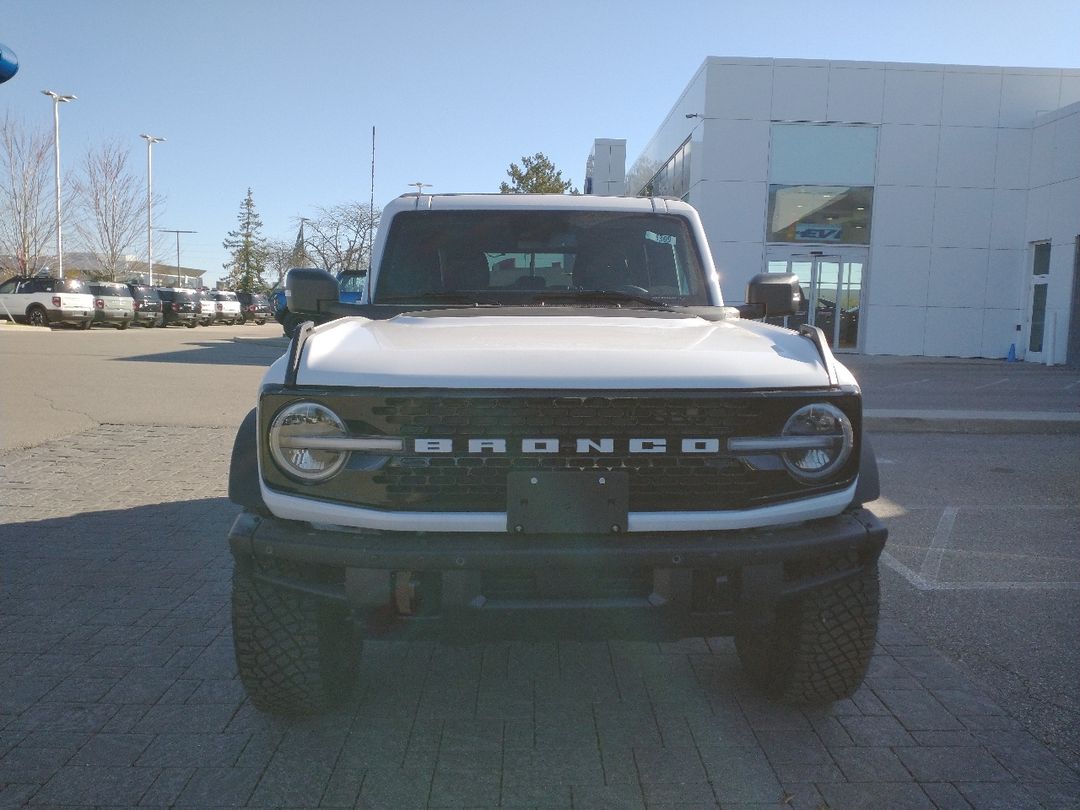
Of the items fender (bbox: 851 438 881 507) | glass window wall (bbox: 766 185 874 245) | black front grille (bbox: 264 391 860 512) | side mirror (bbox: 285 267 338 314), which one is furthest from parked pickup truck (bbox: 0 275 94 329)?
fender (bbox: 851 438 881 507)

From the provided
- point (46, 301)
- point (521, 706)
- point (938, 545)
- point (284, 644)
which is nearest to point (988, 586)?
point (938, 545)

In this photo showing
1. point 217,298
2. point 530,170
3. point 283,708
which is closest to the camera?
point 283,708

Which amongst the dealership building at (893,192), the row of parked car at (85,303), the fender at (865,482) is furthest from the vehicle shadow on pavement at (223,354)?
the fender at (865,482)

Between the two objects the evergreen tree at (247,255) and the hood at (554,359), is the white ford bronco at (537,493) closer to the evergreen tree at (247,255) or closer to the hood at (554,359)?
the hood at (554,359)

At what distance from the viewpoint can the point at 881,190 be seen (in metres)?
26.9

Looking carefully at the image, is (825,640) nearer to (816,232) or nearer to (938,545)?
(938,545)

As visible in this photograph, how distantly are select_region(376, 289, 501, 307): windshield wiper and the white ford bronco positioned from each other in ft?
3.93

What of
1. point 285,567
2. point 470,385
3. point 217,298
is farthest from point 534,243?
point 217,298

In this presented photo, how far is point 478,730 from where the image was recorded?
3.28 m

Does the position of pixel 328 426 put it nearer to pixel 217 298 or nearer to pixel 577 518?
pixel 577 518

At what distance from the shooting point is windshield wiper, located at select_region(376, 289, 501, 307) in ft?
14.1

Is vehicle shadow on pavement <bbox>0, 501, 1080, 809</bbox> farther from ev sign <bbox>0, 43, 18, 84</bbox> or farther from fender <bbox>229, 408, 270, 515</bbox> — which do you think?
ev sign <bbox>0, 43, 18, 84</bbox>

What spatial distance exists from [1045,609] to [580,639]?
9.82ft

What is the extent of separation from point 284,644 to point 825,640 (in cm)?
179
